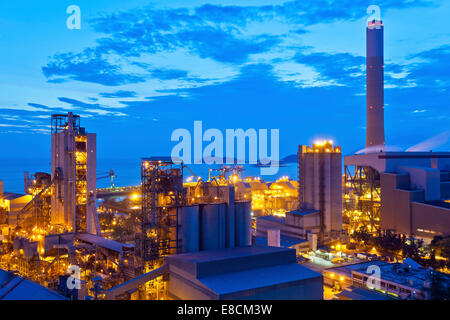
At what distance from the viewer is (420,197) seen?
33719mm

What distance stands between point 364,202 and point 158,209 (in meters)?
28.8

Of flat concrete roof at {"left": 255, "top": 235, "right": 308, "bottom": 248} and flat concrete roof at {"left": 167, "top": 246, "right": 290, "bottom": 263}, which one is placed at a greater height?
flat concrete roof at {"left": 167, "top": 246, "right": 290, "bottom": 263}

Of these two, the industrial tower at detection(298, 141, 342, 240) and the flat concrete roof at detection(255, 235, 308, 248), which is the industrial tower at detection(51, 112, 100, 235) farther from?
the industrial tower at detection(298, 141, 342, 240)

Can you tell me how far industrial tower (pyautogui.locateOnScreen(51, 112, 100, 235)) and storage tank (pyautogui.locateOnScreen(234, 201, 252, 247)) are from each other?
12.7 meters

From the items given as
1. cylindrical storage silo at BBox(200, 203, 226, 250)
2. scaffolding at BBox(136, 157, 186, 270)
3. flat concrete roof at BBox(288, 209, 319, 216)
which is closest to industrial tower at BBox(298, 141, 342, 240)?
flat concrete roof at BBox(288, 209, 319, 216)

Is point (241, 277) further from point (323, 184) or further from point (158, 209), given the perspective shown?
point (323, 184)

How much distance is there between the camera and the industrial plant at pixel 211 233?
599 inches

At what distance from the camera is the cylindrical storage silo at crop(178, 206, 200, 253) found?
17.3 m

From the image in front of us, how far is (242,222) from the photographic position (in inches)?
754

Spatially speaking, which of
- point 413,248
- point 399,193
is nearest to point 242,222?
point 413,248

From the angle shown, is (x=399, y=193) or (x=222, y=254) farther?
(x=399, y=193)

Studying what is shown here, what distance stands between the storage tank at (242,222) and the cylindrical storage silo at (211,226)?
113 cm

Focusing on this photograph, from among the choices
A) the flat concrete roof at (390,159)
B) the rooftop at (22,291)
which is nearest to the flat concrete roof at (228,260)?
the rooftop at (22,291)

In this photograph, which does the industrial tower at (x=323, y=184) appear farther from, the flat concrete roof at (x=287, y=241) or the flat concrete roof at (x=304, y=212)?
the flat concrete roof at (x=287, y=241)
